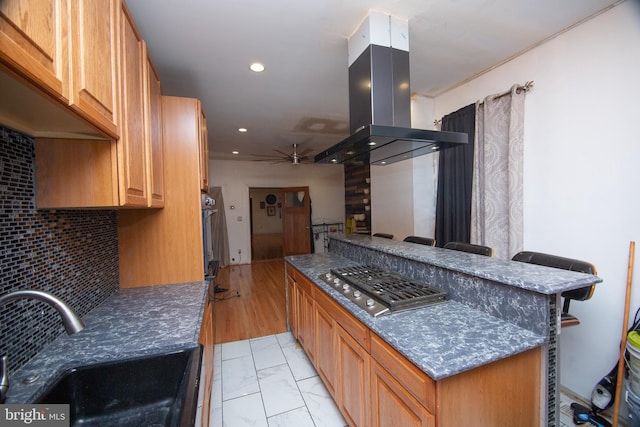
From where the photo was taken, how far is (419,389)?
37.7 inches

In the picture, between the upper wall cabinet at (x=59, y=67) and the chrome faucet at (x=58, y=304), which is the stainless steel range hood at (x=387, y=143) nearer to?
the upper wall cabinet at (x=59, y=67)

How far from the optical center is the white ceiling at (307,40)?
1.68 meters

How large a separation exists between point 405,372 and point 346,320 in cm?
50

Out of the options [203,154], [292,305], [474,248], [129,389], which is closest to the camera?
[129,389]

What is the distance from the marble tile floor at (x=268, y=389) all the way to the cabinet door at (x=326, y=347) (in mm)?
172

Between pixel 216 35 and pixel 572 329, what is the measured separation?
133 inches

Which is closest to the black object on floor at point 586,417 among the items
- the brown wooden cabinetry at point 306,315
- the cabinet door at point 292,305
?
the brown wooden cabinetry at point 306,315

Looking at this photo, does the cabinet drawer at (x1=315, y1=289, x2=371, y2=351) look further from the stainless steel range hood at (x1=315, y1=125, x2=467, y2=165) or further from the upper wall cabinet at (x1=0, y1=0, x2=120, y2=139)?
the upper wall cabinet at (x1=0, y1=0, x2=120, y2=139)

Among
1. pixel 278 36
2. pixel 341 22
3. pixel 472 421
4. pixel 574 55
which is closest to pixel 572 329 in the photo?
pixel 472 421

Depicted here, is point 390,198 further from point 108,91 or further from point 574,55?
point 108,91

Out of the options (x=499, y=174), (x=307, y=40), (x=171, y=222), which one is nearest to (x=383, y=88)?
(x=307, y=40)

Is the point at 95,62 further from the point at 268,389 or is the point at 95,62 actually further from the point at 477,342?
the point at 268,389

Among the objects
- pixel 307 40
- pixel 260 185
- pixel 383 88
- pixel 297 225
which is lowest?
pixel 297 225

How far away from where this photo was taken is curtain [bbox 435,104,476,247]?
274cm
